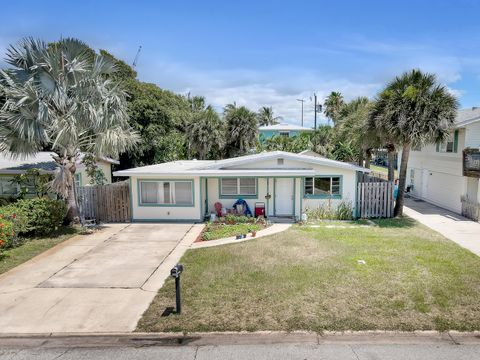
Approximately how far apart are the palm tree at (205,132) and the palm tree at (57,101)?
1492 cm

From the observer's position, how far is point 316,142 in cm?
3841

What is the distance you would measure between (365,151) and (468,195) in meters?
7.87

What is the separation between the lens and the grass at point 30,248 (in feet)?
37.3

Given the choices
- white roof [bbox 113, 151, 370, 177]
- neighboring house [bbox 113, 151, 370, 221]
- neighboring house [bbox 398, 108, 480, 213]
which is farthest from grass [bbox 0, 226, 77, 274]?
neighboring house [bbox 398, 108, 480, 213]

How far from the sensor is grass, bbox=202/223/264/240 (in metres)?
14.3

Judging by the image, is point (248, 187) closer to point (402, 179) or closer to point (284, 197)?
point (284, 197)

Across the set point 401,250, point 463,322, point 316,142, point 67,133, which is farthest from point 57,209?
point 316,142

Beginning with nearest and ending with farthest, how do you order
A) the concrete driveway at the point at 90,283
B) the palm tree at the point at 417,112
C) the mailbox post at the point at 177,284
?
1. the concrete driveway at the point at 90,283
2. the mailbox post at the point at 177,284
3. the palm tree at the point at 417,112

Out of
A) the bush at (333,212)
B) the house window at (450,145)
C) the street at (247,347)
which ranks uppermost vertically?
the house window at (450,145)

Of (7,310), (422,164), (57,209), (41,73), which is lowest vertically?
(7,310)

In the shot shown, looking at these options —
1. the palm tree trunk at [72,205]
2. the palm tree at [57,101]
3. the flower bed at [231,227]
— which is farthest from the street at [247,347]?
the palm tree trunk at [72,205]

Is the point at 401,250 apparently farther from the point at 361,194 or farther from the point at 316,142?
the point at 316,142

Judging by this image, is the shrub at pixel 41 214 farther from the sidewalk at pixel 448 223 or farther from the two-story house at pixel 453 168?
the two-story house at pixel 453 168

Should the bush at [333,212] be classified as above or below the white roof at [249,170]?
below
